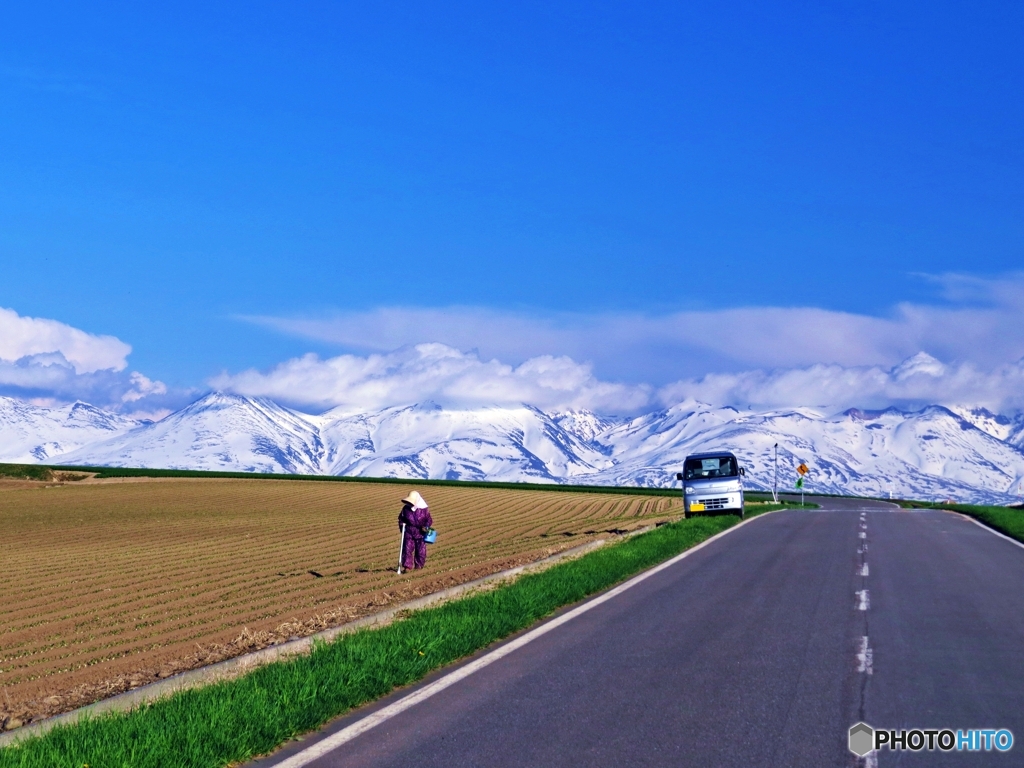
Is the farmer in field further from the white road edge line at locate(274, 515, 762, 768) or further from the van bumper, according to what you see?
the van bumper

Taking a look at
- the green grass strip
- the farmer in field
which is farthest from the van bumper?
the green grass strip

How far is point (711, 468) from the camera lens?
129ft

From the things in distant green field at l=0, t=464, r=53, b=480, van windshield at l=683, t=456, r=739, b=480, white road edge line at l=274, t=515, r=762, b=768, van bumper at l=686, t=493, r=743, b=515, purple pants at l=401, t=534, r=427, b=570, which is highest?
van windshield at l=683, t=456, r=739, b=480

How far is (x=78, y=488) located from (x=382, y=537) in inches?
1736

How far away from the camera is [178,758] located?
23.5 feet

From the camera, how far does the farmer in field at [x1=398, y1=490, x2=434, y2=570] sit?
20.0 metres

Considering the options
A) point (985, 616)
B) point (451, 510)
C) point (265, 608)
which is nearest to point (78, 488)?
point (451, 510)

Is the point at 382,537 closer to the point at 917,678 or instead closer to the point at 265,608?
the point at 265,608

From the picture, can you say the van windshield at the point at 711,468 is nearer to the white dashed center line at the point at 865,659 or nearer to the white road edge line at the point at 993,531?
the white road edge line at the point at 993,531

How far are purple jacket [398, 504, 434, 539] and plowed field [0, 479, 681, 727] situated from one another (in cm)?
72

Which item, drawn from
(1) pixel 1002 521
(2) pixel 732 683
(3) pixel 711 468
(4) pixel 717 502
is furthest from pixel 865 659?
(1) pixel 1002 521

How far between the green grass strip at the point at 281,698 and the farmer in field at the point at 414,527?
505 centimetres

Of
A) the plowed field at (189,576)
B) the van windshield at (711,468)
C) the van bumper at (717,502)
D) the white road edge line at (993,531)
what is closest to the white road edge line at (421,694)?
the plowed field at (189,576)

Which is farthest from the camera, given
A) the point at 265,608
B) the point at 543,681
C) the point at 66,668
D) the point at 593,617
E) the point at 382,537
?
the point at 382,537
